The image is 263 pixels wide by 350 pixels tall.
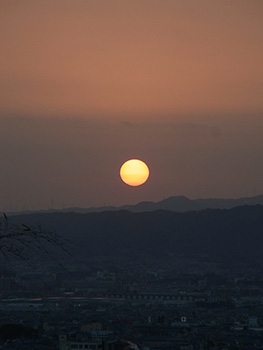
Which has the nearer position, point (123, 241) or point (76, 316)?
point (76, 316)

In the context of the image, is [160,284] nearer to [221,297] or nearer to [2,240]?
[221,297]

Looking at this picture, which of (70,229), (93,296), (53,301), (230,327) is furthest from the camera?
(70,229)

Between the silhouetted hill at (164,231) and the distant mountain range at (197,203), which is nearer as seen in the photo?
the silhouetted hill at (164,231)

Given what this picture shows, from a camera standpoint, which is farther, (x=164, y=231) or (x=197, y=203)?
(x=197, y=203)

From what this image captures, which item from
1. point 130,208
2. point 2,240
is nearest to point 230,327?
point 2,240

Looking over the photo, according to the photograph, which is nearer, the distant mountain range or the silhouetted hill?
the silhouetted hill

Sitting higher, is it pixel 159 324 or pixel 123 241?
pixel 123 241

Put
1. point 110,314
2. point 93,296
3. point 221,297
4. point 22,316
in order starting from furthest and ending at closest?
1. point 93,296
2. point 221,297
3. point 110,314
4. point 22,316

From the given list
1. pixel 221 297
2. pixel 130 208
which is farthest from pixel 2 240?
pixel 130 208
